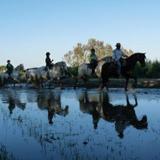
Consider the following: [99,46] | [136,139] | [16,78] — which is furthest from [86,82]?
[99,46]

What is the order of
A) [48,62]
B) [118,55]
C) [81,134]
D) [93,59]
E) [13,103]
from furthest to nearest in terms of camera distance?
[48,62] → [93,59] → [118,55] → [13,103] → [81,134]

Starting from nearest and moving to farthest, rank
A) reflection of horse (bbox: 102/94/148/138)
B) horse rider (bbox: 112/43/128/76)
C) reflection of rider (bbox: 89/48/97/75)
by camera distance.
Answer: reflection of horse (bbox: 102/94/148/138) → horse rider (bbox: 112/43/128/76) → reflection of rider (bbox: 89/48/97/75)

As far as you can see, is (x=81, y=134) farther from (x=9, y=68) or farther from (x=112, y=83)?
(x=9, y=68)

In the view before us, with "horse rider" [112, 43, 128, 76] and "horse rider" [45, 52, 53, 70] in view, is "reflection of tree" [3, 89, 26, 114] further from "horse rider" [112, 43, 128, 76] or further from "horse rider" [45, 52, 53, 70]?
"horse rider" [45, 52, 53, 70]

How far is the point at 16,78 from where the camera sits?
183ft

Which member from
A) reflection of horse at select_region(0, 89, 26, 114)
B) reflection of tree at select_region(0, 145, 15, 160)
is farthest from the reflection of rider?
reflection of tree at select_region(0, 145, 15, 160)

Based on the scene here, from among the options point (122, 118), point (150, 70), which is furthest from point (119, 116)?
point (150, 70)

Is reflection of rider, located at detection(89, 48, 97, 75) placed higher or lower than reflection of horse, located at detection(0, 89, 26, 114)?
higher

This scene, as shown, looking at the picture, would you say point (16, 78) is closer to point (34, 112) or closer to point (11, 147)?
point (34, 112)

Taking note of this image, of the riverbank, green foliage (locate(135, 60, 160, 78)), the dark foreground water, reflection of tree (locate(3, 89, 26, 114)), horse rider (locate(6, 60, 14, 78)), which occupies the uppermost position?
horse rider (locate(6, 60, 14, 78))

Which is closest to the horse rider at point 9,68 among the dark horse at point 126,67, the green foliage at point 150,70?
the green foliage at point 150,70

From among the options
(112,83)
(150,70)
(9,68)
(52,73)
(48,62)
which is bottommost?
(112,83)

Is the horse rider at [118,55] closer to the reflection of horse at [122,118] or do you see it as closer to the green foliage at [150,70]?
the reflection of horse at [122,118]

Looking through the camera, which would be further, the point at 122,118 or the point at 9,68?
the point at 9,68
